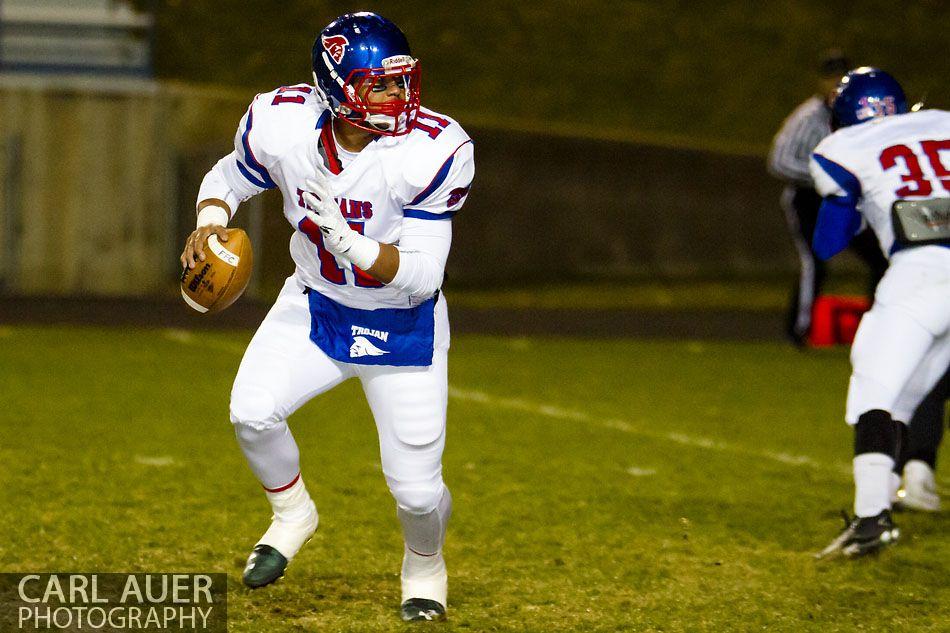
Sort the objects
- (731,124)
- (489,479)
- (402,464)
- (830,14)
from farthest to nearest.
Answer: (830,14), (731,124), (489,479), (402,464)

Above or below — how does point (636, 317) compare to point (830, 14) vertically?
→ below

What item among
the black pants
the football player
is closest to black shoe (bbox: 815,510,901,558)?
the football player

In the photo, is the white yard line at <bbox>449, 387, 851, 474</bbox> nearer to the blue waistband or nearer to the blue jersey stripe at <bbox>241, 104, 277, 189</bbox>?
the blue waistband

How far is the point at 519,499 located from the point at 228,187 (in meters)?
1.81

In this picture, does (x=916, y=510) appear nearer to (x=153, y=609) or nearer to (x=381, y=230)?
(x=381, y=230)

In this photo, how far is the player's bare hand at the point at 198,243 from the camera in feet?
12.2

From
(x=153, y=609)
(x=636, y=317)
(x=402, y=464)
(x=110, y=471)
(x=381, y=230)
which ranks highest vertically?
(x=381, y=230)

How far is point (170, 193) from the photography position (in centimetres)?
1175

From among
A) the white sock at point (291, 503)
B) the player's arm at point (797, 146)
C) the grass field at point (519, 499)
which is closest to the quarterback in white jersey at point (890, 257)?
the grass field at point (519, 499)

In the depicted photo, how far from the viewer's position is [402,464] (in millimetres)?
3658

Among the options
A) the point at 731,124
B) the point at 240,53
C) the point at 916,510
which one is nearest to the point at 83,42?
the point at 240,53

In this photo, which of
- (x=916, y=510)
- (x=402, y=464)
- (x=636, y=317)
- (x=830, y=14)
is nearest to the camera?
(x=402, y=464)

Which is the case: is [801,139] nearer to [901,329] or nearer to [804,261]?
[804,261]

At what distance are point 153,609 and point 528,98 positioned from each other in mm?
13306
